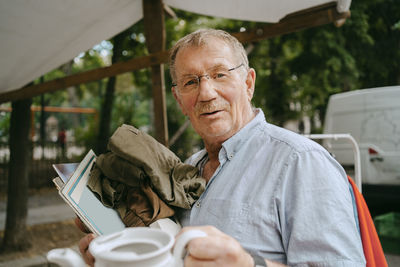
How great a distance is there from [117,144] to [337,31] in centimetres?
665

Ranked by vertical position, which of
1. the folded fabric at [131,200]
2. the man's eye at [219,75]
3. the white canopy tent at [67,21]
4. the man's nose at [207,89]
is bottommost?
the folded fabric at [131,200]

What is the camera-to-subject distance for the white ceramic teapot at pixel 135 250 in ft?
2.04

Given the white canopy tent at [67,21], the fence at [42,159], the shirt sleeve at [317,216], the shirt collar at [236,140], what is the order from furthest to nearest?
the fence at [42,159] → the white canopy tent at [67,21] → the shirt collar at [236,140] → the shirt sleeve at [317,216]

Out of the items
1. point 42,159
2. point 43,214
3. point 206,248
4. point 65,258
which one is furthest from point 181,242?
point 42,159

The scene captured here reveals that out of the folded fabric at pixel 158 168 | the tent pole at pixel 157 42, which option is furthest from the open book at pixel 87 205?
the tent pole at pixel 157 42

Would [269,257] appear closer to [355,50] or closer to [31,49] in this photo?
[31,49]

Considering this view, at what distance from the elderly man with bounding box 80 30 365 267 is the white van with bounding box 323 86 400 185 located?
12.4 feet

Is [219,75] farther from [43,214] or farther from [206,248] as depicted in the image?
[43,214]

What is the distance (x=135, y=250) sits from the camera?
75cm

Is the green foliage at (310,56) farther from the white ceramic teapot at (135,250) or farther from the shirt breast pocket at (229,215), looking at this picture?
the white ceramic teapot at (135,250)

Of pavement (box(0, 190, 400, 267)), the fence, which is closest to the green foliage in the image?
the fence

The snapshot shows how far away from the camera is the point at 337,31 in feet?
21.5

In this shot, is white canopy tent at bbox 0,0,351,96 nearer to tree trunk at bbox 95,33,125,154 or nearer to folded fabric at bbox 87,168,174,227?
folded fabric at bbox 87,168,174,227

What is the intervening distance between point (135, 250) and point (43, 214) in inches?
299
